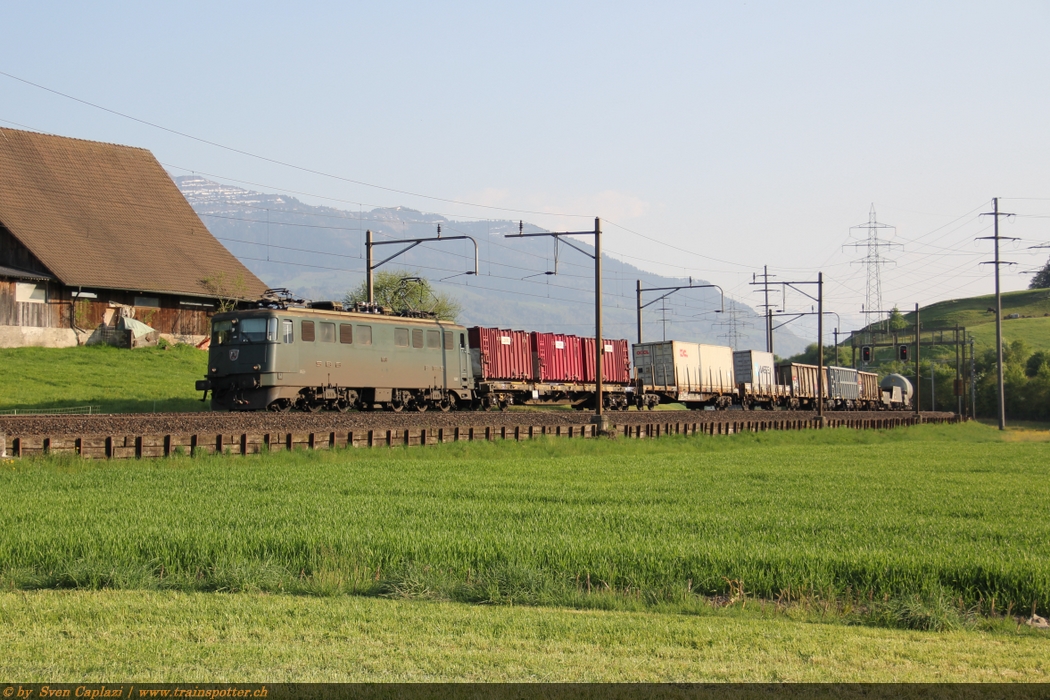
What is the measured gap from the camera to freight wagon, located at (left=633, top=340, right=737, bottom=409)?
182ft

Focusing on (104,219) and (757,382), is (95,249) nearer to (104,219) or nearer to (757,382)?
(104,219)

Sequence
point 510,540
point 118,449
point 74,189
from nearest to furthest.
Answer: point 510,540
point 118,449
point 74,189

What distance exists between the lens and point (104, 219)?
56.4 metres

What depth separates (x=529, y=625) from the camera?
8078 millimetres

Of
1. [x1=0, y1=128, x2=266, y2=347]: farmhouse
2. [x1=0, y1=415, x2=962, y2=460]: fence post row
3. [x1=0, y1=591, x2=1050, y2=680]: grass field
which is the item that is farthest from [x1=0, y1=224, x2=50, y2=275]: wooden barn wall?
[x1=0, y1=591, x2=1050, y2=680]: grass field

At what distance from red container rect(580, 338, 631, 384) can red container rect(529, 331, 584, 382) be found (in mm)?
430

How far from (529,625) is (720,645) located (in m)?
1.49

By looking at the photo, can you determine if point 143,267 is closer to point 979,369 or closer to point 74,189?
point 74,189

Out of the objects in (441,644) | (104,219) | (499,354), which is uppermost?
(104,219)

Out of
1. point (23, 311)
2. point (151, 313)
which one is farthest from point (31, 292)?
point (151, 313)

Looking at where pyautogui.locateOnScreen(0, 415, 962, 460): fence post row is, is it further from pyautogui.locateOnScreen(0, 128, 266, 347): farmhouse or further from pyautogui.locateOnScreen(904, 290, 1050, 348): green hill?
pyautogui.locateOnScreen(904, 290, 1050, 348): green hill

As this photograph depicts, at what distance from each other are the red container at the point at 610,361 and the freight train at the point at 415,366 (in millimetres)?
58

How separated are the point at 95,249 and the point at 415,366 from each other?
81.9ft

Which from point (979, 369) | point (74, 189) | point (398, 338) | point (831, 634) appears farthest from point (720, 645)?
point (979, 369)
